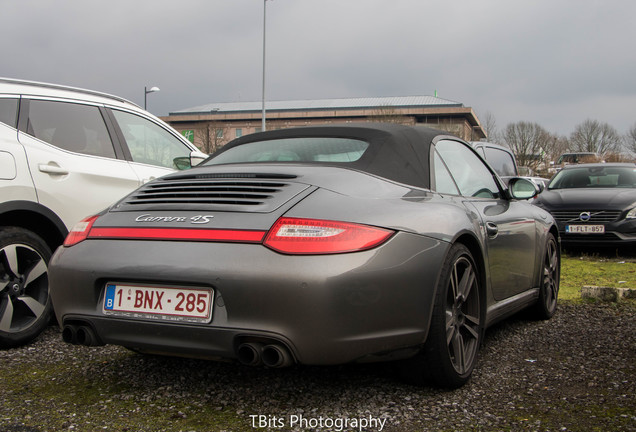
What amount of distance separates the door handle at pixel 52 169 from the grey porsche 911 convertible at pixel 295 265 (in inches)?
52.8

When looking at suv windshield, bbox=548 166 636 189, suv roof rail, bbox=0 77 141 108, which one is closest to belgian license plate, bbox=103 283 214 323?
suv roof rail, bbox=0 77 141 108

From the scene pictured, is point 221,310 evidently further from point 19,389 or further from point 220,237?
point 19,389

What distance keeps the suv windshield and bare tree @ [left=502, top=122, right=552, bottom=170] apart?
5719cm

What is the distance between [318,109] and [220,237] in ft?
281

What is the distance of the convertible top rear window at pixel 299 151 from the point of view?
3475 mm

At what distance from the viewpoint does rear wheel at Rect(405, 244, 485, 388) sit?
9.92ft

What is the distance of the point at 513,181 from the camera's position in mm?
4703

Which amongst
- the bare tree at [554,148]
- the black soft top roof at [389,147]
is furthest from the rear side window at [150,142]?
the bare tree at [554,148]

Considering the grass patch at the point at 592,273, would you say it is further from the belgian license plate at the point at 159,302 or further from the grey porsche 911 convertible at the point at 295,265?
the belgian license plate at the point at 159,302

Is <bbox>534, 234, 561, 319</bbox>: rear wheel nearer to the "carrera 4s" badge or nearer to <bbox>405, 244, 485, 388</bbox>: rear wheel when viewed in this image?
<bbox>405, 244, 485, 388</bbox>: rear wheel

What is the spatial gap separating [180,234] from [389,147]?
4.08 ft

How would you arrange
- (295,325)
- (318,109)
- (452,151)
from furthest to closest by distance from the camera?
(318,109) → (452,151) → (295,325)

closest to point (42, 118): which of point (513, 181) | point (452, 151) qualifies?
point (452, 151)

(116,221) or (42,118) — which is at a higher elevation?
(42,118)
